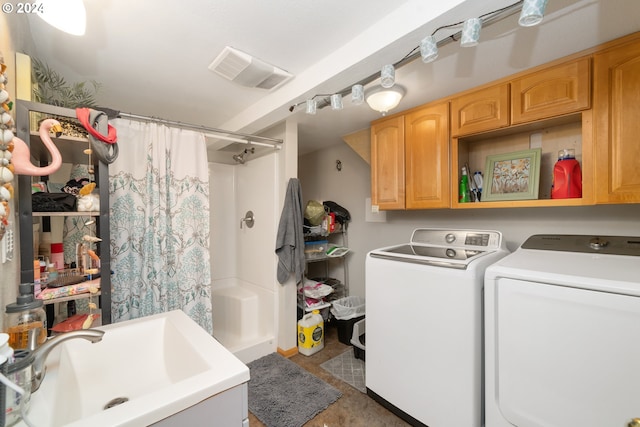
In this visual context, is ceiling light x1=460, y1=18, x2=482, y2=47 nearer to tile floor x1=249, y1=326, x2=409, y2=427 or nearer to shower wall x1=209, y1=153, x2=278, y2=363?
shower wall x1=209, y1=153, x2=278, y2=363

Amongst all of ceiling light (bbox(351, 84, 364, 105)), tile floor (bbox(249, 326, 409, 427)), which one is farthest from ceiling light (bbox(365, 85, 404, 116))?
tile floor (bbox(249, 326, 409, 427))

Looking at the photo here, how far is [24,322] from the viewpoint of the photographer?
85cm

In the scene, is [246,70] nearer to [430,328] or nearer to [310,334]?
[430,328]

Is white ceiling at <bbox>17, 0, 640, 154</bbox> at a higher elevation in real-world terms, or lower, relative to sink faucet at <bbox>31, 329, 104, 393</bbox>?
higher

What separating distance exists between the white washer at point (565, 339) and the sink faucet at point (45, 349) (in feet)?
5.34

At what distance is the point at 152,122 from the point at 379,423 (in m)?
2.43

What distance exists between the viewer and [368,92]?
1781mm

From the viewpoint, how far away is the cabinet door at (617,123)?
1271 millimetres

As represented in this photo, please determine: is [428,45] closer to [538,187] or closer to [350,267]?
[538,187]

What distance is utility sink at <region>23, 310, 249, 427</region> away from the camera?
0.67 meters

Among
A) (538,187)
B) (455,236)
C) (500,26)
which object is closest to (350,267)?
(455,236)

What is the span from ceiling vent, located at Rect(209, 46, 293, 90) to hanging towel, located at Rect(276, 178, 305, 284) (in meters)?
0.87

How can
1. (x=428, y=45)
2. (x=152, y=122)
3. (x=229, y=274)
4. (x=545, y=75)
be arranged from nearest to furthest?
(x=428, y=45), (x=545, y=75), (x=152, y=122), (x=229, y=274)

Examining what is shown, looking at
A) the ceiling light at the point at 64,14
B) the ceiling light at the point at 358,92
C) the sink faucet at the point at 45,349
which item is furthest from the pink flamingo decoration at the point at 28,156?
the ceiling light at the point at 358,92
